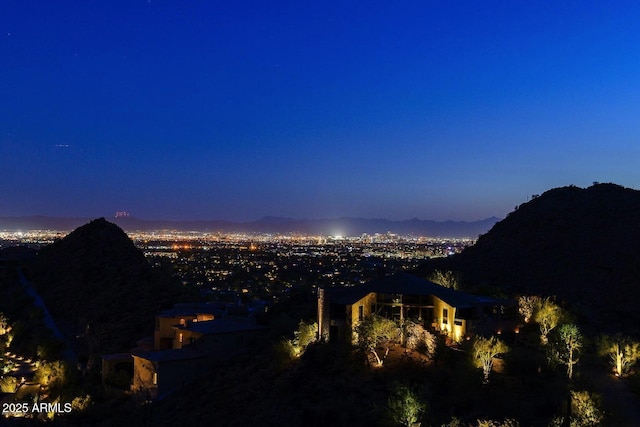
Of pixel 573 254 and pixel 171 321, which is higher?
pixel 573 254

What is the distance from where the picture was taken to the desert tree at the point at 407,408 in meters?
20.4

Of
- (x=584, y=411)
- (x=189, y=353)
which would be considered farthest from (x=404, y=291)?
(x=584, y=411)

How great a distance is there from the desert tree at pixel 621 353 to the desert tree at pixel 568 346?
1.18 metres

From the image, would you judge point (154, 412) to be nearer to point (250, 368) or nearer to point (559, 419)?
point (250, 368)

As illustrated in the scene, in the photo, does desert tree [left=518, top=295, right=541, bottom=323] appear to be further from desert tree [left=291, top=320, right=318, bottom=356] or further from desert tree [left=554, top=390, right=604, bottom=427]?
desert tree [left=554, top=390, right=604, bottom=427]

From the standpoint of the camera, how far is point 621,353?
26297 mm

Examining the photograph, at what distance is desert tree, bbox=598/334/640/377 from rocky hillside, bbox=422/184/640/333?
10.9 metres

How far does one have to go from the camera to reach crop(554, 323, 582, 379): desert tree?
25381 millimetres

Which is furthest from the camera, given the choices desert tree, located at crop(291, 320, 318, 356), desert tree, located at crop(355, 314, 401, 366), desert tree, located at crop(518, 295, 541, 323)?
desert tree, located at crop(518, 295, 541, 323)

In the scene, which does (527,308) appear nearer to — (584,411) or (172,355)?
(584,411)

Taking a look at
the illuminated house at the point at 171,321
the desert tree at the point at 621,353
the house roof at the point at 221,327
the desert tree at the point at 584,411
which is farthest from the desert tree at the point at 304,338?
the desert tree at the point at 584,411

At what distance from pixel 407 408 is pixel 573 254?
36.9m

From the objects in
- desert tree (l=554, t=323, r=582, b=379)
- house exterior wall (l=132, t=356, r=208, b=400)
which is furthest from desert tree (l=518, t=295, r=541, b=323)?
house exterior wall (l=132, t=356, r=208, b=400)

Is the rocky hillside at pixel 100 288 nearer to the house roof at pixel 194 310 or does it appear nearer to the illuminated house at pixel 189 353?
the house roof at pixel 194 310
